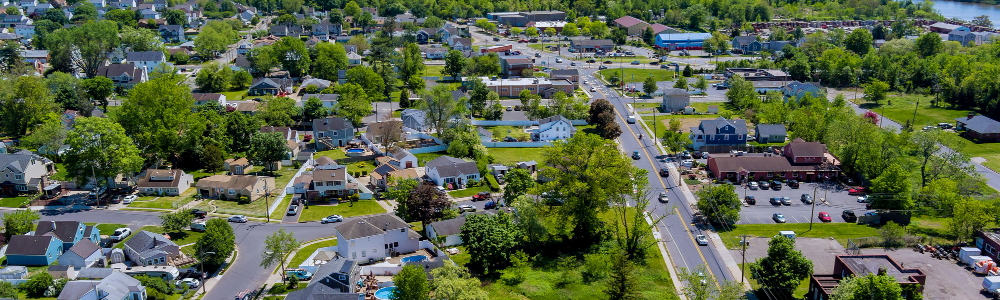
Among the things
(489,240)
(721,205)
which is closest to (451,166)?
(489,240)

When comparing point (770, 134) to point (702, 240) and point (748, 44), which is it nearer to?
point (702, 240)

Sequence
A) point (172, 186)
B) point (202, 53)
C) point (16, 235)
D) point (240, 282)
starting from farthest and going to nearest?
point (202, 53)
point (172, 186)
point (16, 235)
point (240, 282)

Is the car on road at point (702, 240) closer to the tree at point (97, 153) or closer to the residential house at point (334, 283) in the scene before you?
the residential house at point (334, 283)

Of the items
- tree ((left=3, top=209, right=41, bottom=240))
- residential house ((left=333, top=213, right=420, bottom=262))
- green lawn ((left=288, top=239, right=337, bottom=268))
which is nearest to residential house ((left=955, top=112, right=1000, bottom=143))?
residential house ((left=333, top=213, right=420, bottom=262))

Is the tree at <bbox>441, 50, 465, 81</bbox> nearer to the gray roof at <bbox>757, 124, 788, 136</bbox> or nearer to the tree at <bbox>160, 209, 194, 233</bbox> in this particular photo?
the gray roof at <bbox>757, 124, 788, 136</bbox>

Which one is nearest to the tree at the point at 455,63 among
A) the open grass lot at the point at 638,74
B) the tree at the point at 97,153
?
the open grass lot at the point at 638,74

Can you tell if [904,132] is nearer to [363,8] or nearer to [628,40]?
[628,40]

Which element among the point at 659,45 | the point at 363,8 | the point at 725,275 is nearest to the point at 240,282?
the point at 725,275
